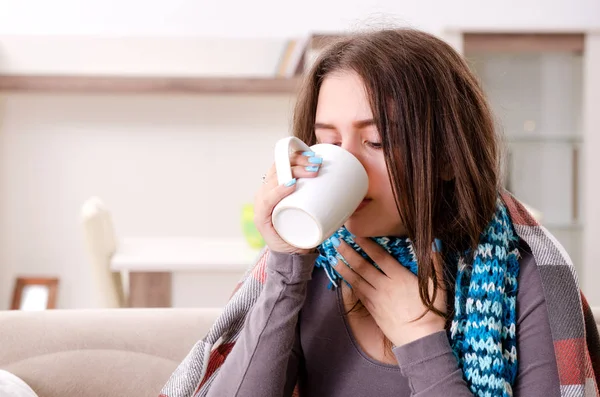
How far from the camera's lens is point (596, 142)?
158 inches

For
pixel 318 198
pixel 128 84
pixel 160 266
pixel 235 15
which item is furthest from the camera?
pixel 235 15

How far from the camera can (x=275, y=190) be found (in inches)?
36.6

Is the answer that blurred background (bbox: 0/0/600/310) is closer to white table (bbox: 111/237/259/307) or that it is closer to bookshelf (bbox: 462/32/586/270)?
bookshelf (bbox: 462/32/586/270)

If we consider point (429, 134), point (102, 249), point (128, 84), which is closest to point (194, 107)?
point (128, 84)

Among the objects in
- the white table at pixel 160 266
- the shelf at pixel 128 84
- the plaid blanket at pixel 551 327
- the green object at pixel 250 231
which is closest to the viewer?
the plaid blanket at pixel 551 327

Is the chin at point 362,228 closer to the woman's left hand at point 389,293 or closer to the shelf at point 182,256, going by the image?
the woman's left hand at point 389,293

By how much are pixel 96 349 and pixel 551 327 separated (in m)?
0.72

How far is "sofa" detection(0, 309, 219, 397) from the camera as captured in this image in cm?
124

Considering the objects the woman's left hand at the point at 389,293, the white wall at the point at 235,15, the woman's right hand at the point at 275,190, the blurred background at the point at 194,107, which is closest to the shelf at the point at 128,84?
the blurred background at the point at 194,107

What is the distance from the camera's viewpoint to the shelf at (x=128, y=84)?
400 centimetres

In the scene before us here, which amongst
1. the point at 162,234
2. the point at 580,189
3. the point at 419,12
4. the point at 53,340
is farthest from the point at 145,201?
the point at 53,340

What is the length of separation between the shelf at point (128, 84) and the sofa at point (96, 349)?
111 inches

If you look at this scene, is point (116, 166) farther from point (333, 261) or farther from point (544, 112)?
point (333, 261)

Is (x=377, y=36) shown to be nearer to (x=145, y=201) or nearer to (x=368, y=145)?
(x=368, y=145)
